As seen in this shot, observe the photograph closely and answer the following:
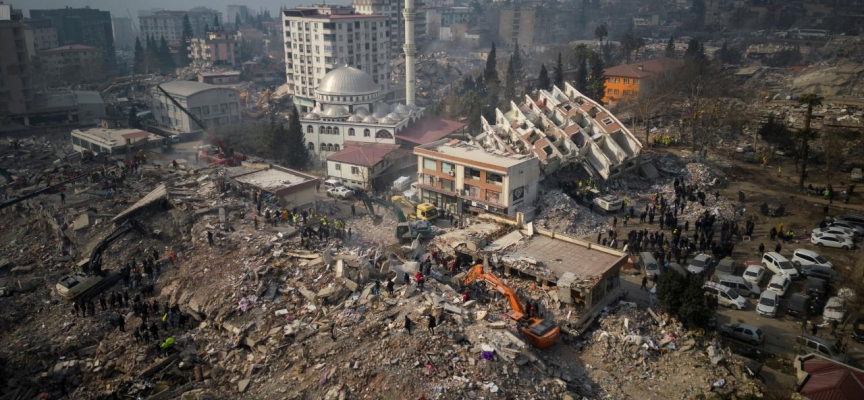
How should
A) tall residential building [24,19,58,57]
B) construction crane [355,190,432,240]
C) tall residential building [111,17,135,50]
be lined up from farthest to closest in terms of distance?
tall residential building [111,17,135,50] → tall residential building [24,19,58,57] → construction crane [355,190,432,240]

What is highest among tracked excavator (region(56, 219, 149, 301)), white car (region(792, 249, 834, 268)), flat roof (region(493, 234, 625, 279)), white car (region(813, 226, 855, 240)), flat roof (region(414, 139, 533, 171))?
flat roof (region(414, 139, 533, 171))

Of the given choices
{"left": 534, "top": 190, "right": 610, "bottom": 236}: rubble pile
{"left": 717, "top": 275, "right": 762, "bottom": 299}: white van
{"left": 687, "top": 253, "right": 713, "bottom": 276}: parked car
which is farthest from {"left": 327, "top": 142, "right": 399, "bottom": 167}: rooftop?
{"left": 717, "top": 275, "right": 762, "bottom": 299}: white van

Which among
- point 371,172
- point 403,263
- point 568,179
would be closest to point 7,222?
point 371,172

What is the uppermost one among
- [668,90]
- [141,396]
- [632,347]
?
[668,90]

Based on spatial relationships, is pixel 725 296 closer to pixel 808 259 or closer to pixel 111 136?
pixel 808 259

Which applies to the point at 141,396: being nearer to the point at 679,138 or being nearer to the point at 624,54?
the point at 679,138

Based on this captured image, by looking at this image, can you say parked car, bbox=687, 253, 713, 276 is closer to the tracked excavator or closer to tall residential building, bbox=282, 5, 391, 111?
the tracked excavator
